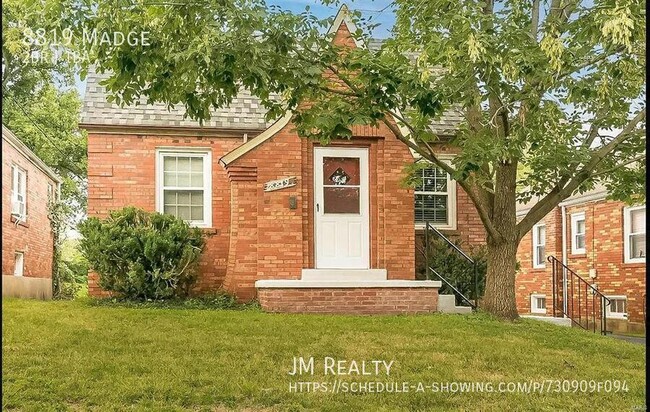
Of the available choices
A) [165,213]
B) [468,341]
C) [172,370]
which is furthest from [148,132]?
[468,341]

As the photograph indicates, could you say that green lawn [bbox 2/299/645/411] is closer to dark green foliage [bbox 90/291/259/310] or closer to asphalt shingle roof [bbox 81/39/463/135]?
dark green foliage [bbox 90/291/259/310]

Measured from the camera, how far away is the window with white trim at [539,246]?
4170 millimetres

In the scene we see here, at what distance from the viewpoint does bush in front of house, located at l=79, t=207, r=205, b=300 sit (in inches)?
151

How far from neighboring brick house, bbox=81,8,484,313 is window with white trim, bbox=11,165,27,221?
3.36 feet

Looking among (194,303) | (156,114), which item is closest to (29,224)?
(194,303)

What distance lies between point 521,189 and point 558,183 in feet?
1.06

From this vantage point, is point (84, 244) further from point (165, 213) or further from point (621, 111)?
point (621, 111)

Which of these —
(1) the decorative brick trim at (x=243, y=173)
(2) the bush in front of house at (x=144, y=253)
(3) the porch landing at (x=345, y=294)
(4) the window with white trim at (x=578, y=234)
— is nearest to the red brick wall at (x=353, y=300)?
(3) the porch landing at (x=345, y=294)

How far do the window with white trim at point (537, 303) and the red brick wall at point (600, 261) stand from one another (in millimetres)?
28

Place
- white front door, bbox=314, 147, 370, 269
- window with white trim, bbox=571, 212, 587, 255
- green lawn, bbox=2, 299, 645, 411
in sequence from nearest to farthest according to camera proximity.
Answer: green lawn, bbox=2, 299, 645, 411
window with white trim, bbox=571, 212, 587, 255
white front door, bbox=314, 147, 370, 269

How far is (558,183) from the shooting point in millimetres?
4090

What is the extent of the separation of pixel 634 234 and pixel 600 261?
331mm

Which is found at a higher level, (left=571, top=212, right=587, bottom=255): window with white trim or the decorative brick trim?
the decorative brick trim

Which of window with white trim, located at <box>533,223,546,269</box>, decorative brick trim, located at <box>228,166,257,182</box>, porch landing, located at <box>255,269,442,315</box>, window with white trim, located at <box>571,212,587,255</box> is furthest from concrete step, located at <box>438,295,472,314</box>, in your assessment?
decorative brick trim, located at <box>228,166,257,182</box>
